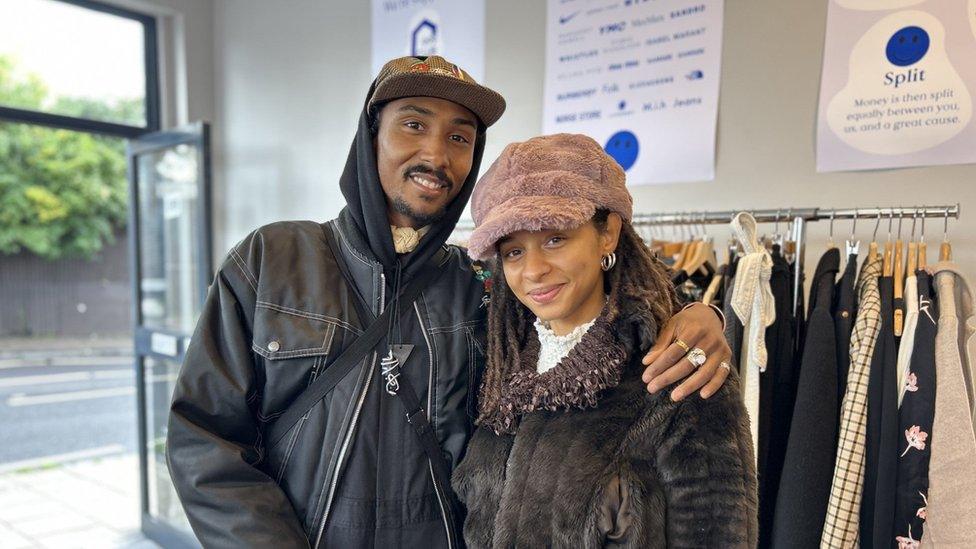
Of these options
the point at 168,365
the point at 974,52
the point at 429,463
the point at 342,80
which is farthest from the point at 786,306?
the point at 168,365

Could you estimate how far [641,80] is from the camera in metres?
2.08

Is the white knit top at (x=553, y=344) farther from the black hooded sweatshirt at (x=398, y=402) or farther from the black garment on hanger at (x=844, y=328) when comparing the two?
the black garment on hanger at (x=844, y=328)

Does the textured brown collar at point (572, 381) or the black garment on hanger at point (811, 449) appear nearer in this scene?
the textured brown collar at point (572, 381)

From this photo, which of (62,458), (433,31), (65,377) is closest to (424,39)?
(433,31)

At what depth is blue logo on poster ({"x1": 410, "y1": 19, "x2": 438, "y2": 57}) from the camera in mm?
2658

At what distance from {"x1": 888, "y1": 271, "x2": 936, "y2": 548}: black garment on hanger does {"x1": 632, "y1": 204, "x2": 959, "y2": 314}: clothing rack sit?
30 centimetres

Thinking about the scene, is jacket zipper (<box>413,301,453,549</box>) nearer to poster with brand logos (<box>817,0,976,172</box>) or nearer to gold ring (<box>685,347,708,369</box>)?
gold ring (<box>685,347,708,369</box>)

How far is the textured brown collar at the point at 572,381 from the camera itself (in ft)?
3.05

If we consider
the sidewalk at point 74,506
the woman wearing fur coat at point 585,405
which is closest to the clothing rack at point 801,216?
the woman wearing fur coat at point 585,405

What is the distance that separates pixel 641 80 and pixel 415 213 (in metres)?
1.20

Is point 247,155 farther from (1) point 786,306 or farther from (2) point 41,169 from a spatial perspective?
(2) point 41,169

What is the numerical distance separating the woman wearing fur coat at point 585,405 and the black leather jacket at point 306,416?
11 centimetres

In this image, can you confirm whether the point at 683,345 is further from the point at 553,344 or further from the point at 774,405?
the point at 774,405

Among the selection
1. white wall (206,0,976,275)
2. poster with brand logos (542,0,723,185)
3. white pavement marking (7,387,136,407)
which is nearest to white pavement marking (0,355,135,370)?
white pavement marking (7,387,136,407)
